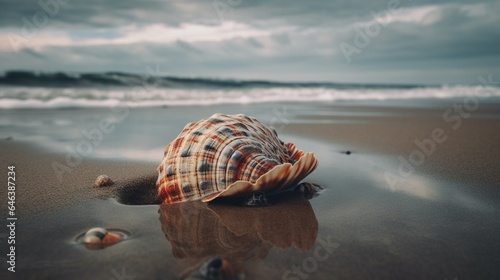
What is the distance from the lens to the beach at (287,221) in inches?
76.2

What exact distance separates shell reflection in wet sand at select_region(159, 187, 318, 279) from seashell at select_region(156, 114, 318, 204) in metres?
0.12

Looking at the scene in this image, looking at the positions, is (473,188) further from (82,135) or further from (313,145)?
(82,135)

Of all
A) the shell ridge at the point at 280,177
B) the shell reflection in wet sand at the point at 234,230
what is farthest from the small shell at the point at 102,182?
→ the shell ridge at the point at 280,177

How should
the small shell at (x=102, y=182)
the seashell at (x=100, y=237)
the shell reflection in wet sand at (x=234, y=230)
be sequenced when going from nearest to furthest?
the shell reflection in wet sand at (x=234, y=230) < the seashell at (x=100, y=237) < the small shell at (x=102, y=182)

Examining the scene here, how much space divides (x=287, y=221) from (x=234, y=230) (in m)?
0.38

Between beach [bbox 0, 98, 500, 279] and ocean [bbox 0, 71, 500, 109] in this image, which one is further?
ocean [bbox 0, 71, 500, 109]


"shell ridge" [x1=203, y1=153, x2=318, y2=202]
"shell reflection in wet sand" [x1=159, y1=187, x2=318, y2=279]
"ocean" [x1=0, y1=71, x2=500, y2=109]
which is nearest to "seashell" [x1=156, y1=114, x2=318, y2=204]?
"shell ridge" [x1=203, y1=153, x2=318, y2=202]

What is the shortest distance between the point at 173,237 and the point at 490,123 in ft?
25.2

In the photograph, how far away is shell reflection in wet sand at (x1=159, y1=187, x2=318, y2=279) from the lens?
6.74 feet

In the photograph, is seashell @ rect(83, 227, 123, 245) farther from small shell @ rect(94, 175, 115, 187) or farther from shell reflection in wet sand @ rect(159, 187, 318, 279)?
small shell @ rect(94, 175, 115, 187)

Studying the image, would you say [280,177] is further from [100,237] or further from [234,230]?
[100,237]

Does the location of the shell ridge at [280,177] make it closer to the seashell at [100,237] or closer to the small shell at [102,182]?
the seashell at [100,237]

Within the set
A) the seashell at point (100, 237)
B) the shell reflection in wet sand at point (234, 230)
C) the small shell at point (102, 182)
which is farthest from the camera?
the small shell at point (102, 182)

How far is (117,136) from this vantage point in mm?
6223
